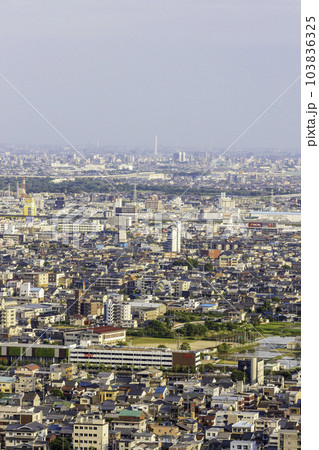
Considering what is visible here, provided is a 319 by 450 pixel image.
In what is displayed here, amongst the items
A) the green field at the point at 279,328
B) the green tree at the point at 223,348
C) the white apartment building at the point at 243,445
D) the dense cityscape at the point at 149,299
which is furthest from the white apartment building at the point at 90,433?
the green field at the point at 279,328

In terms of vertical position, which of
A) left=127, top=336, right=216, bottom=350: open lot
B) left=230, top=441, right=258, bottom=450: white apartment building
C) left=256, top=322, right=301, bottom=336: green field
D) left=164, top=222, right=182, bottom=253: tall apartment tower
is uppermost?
left=164, top=222, right=182, bottom=253: tall apartment tower

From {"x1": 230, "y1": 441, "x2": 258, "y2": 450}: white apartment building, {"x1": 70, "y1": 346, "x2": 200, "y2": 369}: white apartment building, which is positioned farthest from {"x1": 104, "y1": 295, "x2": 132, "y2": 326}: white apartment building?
{"x1": 230, "y1": 441, "x2": 258, "y2": 450}: white apartment building

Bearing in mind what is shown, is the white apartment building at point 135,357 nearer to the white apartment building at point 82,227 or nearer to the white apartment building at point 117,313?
the white apartment building at point 117,313

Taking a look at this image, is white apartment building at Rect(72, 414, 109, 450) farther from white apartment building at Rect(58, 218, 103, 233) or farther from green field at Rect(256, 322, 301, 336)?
white apartment building at Rect(58, 218, 103, 233)

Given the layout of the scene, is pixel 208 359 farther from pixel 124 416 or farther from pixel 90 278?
pixel 90 278

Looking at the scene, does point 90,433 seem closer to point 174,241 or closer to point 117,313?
point 117,313

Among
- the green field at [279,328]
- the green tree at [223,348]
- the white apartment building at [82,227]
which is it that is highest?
the white apartment building at [82,227]

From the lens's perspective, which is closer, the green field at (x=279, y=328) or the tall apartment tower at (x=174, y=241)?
the green field at (x=279, y=328)
